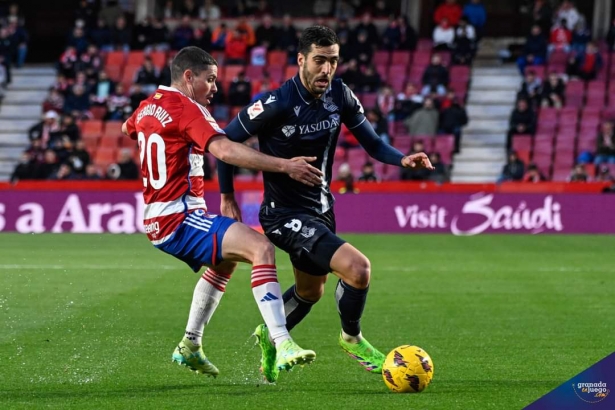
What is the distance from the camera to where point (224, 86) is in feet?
85.6

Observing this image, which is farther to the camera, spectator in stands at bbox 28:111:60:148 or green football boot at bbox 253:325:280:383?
spectator in stands at bbox 28:111:60:148

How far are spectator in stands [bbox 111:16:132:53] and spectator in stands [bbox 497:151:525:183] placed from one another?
33.7 feet

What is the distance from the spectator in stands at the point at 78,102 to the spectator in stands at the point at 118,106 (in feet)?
2.07

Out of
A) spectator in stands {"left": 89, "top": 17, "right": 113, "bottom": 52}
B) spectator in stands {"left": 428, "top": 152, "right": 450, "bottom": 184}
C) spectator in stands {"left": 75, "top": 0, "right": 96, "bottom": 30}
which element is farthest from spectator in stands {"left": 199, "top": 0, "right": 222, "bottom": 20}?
spectator in stands {"left": 428, "top": 152, "right": 450, "bottom": 184}

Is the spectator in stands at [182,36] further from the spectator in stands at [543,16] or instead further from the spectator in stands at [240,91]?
the spectator in stands at [543,16]

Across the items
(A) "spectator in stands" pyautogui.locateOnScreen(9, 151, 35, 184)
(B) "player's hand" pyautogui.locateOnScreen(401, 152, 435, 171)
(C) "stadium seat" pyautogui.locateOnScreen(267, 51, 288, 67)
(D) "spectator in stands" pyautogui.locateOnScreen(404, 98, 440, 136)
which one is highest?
(B) "player's hand" pyautogui.locateOnScreen(401, 152, 435, 171)

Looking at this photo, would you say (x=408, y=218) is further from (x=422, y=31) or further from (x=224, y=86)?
(x=422, y=31)

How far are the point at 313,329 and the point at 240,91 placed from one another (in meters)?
15.6

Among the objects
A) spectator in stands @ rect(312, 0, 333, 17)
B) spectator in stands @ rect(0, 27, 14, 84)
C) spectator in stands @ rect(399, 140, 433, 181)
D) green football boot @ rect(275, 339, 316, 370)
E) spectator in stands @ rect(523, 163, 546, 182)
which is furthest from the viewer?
spectator in stands @ rect(312, 0, 333, 17)

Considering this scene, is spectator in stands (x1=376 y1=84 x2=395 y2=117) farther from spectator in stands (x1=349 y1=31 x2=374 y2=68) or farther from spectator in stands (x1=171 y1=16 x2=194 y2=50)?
spectator in stands (x1=171 y1=16 x2=194 y2=50)

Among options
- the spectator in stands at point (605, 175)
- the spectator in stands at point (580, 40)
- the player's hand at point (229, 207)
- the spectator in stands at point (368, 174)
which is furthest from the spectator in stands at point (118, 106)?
the player's hand at point (229, 207)

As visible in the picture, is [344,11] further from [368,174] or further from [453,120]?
[368,174]

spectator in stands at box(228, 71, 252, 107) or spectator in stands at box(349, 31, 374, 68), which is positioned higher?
spectator in stands at box(349, 31, 374, 68)

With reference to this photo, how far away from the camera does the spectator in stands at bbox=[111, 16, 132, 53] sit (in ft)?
91.6
